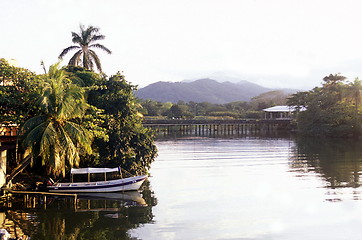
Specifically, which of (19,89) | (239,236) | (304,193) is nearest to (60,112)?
(19,89)

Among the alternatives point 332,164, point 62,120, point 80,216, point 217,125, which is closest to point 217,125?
point 217,125

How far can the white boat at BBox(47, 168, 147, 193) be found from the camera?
28859 millimetres

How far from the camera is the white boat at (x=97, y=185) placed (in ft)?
94.7

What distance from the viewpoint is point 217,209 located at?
25359mm

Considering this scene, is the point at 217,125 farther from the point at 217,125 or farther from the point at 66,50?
the point at 66,50

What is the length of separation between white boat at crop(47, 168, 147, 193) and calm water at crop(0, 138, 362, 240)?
0.84 metres

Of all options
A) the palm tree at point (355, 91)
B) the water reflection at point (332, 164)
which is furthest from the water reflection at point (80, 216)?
the palm tree at point (355, 91)

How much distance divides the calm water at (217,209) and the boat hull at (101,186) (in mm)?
797

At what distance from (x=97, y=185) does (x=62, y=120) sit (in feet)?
18.1

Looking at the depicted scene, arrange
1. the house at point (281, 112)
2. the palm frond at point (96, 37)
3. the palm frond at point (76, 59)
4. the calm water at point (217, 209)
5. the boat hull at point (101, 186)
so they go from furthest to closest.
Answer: the house at point (281, 112)
the palm frond at point (96, 37)
the palm frond at point (76, 59)
the boat hull at point (101, 186)
the calm water at point (217, 209)

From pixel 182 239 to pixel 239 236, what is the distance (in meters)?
2.88

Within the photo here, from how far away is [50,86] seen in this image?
26594mm

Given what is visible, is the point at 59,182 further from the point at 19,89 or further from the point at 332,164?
the point at 332,164

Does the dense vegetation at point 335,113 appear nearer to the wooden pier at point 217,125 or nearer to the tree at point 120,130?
the wooden pier at point 217,125
